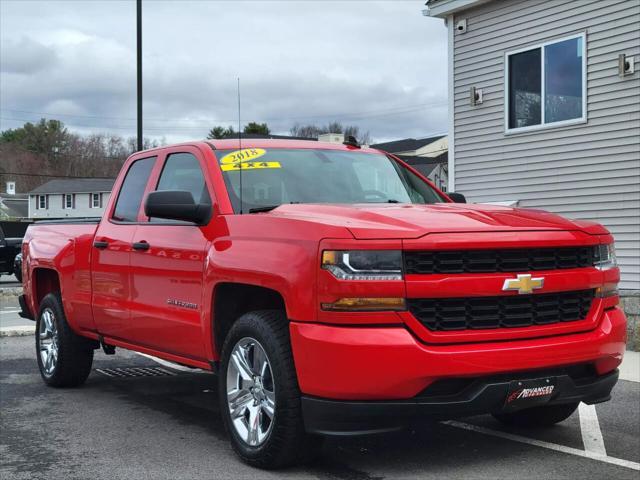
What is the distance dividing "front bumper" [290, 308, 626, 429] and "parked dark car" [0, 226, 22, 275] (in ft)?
68.9

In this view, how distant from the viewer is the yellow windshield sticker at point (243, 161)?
5.61m

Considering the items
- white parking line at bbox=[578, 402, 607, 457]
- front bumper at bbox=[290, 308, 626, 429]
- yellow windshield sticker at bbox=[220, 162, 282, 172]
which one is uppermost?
yellow windshield sticker at bbox=[220, 162, 282, 172]

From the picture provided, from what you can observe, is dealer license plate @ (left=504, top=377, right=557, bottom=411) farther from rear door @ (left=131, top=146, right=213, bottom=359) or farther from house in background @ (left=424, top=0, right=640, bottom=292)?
house in background @ (left=424, top=0, right=640, bottom=292)

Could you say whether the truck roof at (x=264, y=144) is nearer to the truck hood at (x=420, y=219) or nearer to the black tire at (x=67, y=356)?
the truck hood at (x=420, y=219)

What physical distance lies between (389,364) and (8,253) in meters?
21.6

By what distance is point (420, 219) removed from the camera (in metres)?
4.45

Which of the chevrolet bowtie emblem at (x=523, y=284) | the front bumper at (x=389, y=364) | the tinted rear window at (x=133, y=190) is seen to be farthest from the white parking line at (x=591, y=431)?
the tinted rear window at (x=133, y=190)

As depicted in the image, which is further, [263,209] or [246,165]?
[246,165]

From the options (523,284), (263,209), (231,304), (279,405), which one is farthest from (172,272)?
(523,284)

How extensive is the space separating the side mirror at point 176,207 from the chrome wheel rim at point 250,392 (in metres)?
0.90

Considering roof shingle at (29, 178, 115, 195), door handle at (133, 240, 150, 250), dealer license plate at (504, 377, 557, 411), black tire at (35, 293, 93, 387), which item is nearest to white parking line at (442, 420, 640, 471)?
dealer license plate at (504, 377, 557, 411)

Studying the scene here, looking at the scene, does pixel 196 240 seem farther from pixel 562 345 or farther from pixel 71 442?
pixel 562 345

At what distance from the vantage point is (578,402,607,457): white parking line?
5.14 meters

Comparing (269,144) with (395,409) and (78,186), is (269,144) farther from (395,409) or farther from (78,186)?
(78,186)
